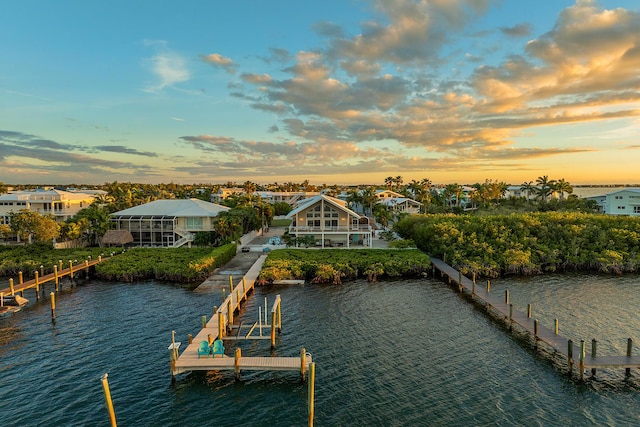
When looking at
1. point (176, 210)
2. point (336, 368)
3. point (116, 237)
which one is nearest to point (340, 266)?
point (336, 368)

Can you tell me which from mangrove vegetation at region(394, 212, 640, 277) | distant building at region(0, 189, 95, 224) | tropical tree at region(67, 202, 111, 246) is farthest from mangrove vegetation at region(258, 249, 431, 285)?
distant building at region(0, 189, 95, 224)

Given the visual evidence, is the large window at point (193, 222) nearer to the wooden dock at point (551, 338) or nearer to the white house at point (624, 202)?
the wooden dock at point (551, 338)

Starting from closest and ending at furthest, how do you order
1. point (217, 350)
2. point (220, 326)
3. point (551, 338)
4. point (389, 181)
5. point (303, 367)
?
point (303, 367) → point (217, 350) → point (551, 338) → point (220, 326) → point (389, 181)

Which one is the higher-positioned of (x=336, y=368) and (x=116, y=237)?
(x=116, y=237)

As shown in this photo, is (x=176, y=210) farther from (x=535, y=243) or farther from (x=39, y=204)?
(x=535, y=243)

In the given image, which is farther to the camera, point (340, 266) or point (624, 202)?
point (624, 202)

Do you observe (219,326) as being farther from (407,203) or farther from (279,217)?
(279,217)

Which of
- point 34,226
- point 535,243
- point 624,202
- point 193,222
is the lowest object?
point 535,243
